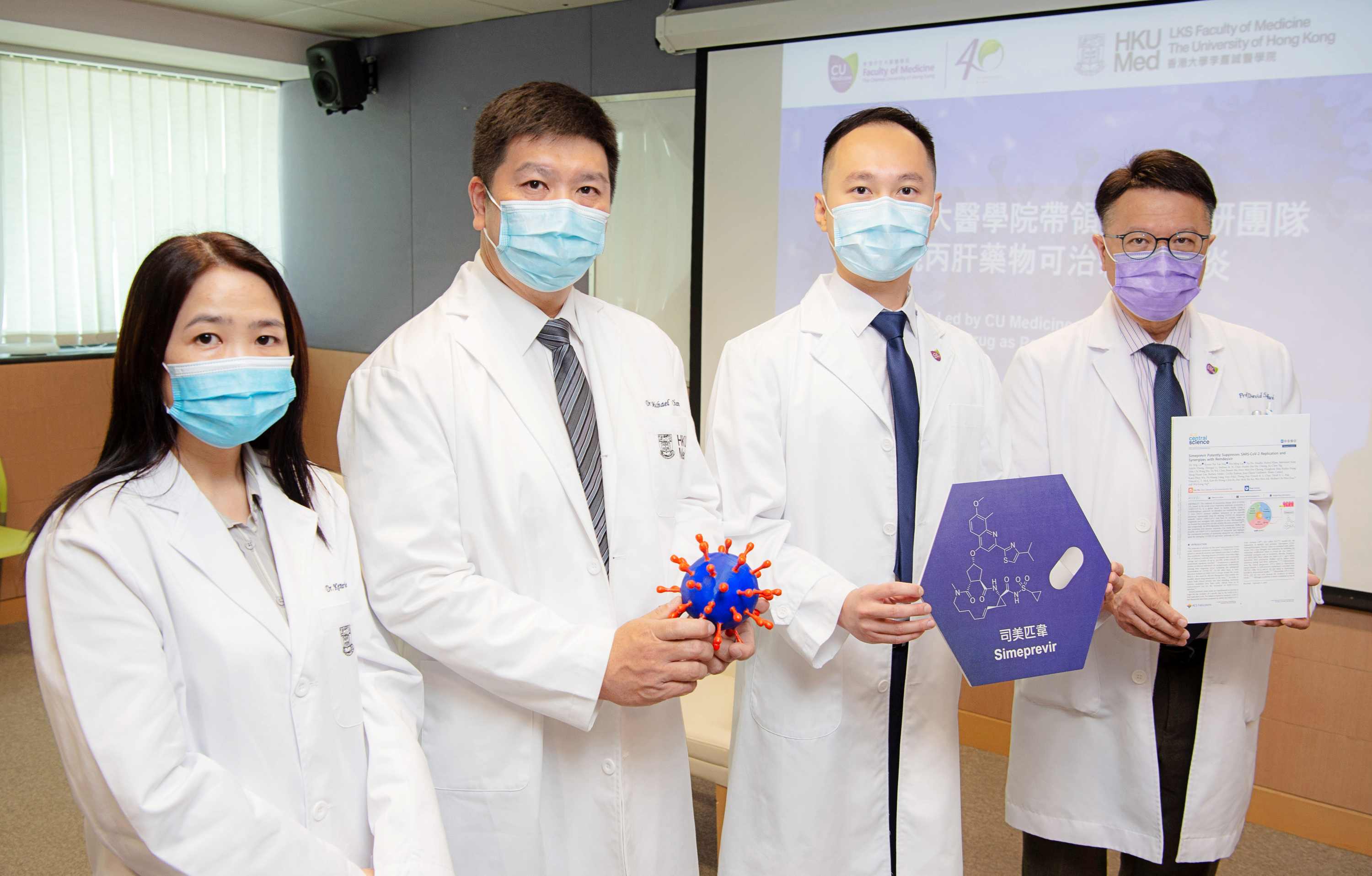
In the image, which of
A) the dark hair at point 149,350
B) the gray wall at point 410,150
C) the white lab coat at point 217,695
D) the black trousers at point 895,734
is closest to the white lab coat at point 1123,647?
the black trousers at point 895,734

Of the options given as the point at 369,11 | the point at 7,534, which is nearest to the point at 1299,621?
the point at 7,534

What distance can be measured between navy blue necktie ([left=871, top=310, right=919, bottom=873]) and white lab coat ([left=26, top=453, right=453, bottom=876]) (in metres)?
0.84

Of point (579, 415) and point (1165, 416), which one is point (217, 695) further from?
point (1165, 416)

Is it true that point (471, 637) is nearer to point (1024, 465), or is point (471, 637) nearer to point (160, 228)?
point (1024, 465)

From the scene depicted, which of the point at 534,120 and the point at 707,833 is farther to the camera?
the point at 707,833

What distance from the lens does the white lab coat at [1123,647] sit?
6.12 ft

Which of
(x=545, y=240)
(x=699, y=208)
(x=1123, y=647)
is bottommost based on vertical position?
(x=1123, y=647)

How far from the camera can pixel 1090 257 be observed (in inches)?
125

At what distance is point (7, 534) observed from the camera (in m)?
4.27

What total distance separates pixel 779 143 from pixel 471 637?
2797 mm

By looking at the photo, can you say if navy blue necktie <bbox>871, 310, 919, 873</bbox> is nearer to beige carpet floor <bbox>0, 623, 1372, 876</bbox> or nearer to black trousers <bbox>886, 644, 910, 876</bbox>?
black trousers <bbox>886, 644, 910, 876</bbox>

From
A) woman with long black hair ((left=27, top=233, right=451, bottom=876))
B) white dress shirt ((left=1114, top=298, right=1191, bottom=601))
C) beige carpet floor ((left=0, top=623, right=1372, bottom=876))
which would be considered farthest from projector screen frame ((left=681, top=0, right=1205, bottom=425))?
woman with long black hair ((left=27, top=233, right=451, bottom=876))

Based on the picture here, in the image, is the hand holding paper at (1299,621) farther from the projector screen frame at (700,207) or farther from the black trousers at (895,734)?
the projector screen frame at (700,207)

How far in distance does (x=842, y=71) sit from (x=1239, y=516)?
2.41m
